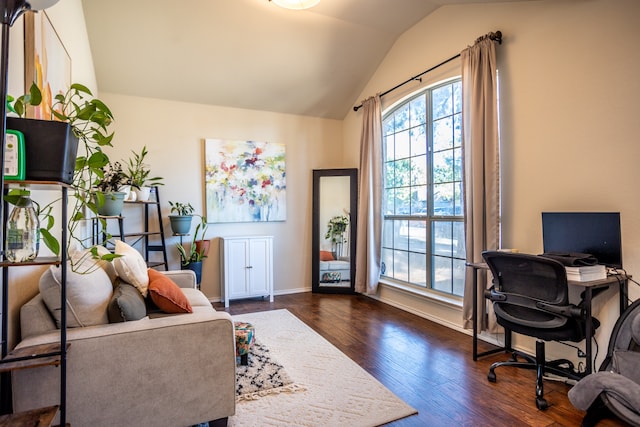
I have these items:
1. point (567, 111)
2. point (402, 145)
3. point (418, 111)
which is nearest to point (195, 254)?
point (402, 145)

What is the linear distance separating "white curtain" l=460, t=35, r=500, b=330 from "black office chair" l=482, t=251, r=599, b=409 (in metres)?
0.54

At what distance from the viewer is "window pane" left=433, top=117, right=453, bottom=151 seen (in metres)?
3.56

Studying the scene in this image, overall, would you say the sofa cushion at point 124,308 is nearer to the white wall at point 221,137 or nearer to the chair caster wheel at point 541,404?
the chair caster wheel at point 541,404

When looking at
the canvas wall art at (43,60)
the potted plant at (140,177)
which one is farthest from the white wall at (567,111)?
the potted plant at (140,177)

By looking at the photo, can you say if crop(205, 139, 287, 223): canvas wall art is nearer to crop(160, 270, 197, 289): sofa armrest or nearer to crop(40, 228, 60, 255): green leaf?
crop(160, 270, 197, 289): sofa armrest

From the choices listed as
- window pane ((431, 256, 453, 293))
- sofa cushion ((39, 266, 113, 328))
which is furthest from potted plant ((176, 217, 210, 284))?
window pane ((431, 256, 453, 293))

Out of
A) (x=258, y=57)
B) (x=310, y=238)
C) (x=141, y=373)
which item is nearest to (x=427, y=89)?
(x=258, y=57)

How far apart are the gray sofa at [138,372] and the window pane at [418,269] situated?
2.68 m

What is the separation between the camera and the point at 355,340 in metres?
3.19

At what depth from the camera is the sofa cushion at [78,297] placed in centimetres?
162

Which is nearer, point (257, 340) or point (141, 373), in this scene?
point (141, 373)

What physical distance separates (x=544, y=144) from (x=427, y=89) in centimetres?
151

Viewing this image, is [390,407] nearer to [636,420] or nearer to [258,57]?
[636,420]

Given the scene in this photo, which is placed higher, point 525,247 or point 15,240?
point 15,240
